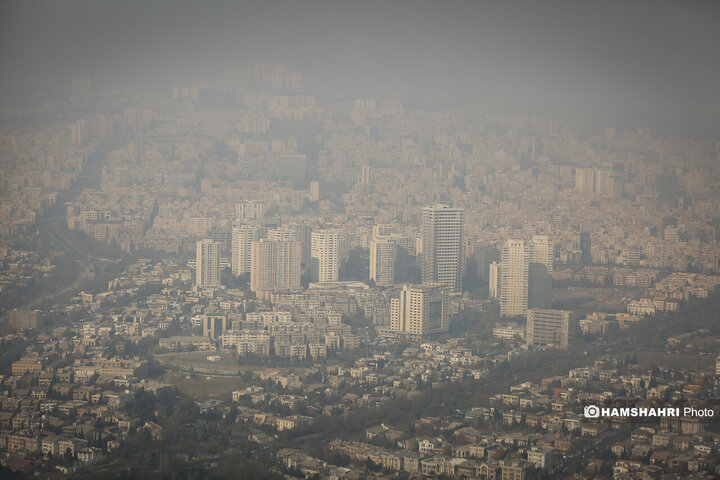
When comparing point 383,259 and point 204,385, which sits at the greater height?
point 383,259

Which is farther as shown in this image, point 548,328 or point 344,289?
point 344,289

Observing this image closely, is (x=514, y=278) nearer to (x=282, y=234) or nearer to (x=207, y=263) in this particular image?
(x=282, y=234)

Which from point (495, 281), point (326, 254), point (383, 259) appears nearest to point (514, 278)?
point (495, 281)

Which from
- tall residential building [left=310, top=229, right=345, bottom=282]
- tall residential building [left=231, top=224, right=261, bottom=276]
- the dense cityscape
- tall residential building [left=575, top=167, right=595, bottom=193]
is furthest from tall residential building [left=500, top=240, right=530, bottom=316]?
tall residential building [left=231, top=224, right=261, bottom=276]

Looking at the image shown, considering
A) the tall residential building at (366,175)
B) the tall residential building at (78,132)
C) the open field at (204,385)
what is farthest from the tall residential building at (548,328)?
the tall residential building at (78,132)

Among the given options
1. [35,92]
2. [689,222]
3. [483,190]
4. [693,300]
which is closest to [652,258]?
[689,222]

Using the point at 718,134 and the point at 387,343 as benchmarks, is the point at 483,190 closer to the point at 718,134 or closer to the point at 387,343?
the point at 718,134

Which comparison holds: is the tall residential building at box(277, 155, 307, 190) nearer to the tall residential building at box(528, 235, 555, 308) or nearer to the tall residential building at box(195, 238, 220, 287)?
the tall residential building at box(195, 238, 220, 287)
